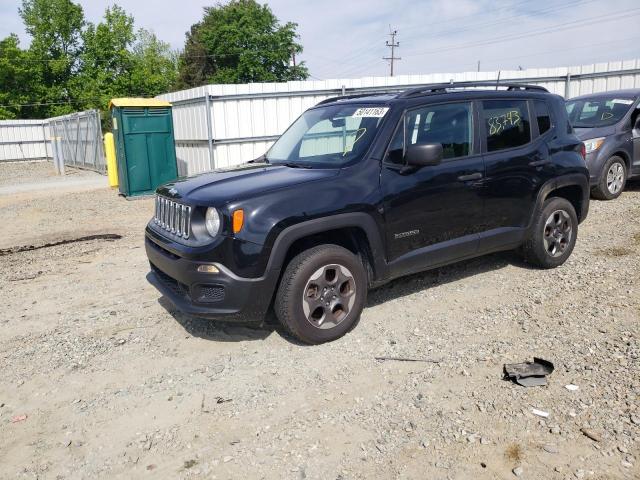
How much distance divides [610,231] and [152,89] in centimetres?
4601

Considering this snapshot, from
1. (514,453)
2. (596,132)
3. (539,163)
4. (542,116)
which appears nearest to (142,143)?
(596,132)

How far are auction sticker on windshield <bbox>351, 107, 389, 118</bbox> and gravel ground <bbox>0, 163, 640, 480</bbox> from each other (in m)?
1.68

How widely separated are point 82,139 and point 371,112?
65.7ft

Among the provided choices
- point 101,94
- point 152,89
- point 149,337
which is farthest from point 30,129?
point 149,337

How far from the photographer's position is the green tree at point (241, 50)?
54562 mm

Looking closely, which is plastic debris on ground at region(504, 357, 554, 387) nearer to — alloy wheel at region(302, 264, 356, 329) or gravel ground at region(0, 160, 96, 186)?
alloy wheel at region(302, 264, 356, 329)

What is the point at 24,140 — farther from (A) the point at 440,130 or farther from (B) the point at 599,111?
(A) the point at 440,130

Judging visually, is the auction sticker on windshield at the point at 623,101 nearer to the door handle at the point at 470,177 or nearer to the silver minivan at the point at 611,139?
the silver minivan at the point at 611,139

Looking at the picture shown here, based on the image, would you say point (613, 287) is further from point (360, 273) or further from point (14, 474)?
point (14, 474)

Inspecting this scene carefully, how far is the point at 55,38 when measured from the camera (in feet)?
158

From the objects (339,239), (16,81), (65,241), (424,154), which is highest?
(16,81)

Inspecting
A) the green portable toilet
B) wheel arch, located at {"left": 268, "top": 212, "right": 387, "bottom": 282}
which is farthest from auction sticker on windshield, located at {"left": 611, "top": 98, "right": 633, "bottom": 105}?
the green portable toilet

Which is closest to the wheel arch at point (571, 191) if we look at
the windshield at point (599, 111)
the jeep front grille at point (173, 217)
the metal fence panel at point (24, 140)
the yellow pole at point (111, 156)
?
the jeep front grille at point (173, 217)

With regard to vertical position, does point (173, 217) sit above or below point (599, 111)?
below
